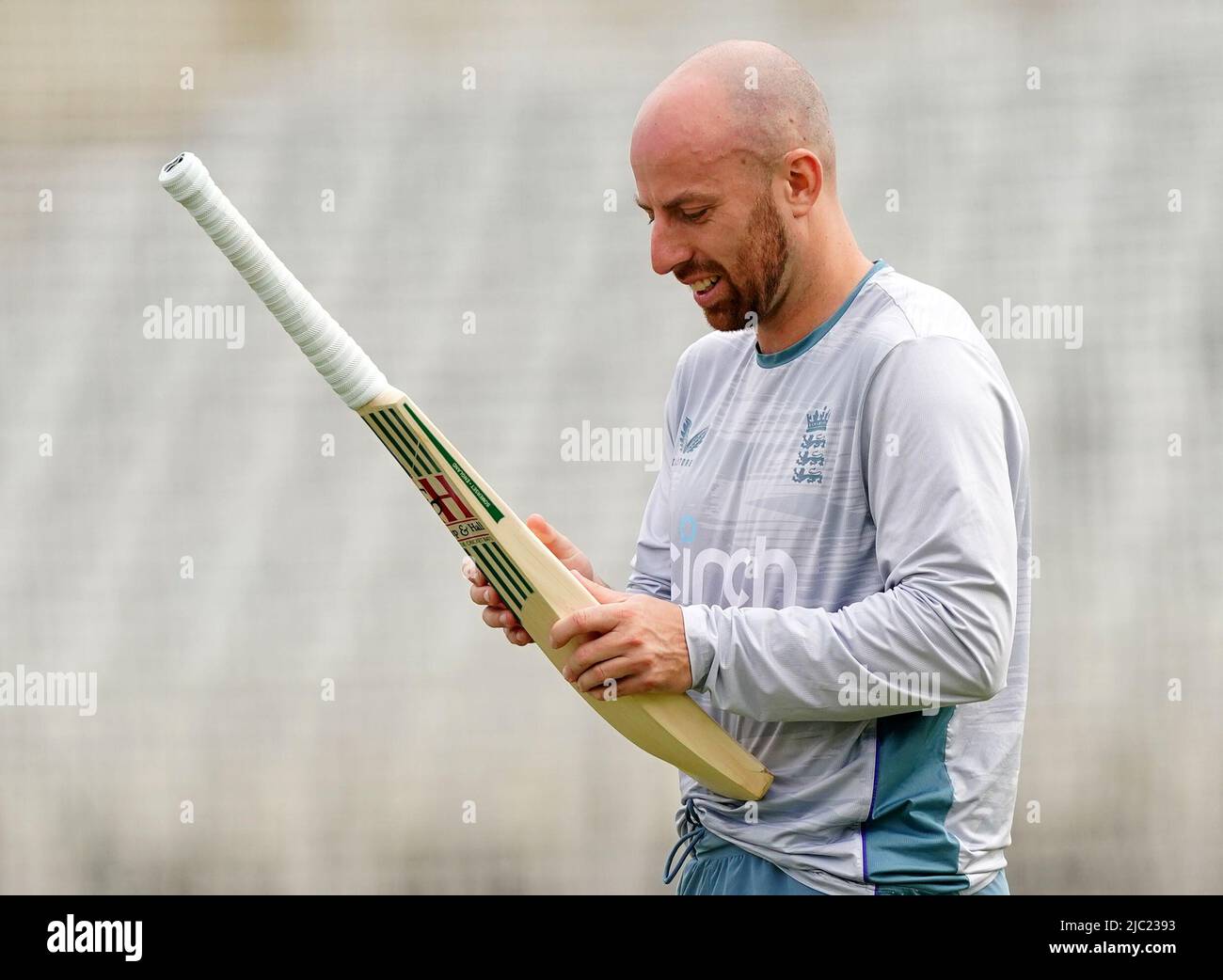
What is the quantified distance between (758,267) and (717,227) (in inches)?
2.3


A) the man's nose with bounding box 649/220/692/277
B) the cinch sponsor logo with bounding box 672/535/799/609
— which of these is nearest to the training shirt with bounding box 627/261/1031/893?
the cinch sponsor logo with bounding box 672/535/799/609

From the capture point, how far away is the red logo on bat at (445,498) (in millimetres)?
1181

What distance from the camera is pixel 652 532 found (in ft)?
4.49

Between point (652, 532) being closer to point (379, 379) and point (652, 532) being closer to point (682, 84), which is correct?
point (379, 379)

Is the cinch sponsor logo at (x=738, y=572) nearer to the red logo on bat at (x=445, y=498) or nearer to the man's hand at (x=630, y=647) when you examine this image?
the man's hand at (x=630, y=647)

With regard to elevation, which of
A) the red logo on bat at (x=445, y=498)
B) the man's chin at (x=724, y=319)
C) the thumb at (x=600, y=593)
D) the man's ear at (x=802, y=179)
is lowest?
the thumb at (x=600, y=593)

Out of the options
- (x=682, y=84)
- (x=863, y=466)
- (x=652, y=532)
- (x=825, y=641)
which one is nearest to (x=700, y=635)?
(x=825, y=641)

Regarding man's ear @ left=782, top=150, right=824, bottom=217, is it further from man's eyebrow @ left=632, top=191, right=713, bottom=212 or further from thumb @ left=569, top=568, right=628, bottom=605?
thumb @ left=569, top=568, right=628, bottom=605

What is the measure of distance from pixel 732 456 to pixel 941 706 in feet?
1.03

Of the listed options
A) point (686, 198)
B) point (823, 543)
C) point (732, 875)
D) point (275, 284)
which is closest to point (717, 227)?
point (686, 198)

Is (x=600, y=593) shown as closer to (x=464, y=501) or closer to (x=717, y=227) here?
(x=464, y=501)

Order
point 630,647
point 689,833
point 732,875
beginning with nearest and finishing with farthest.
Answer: point 630,647 < point 732,875 < point 689,833

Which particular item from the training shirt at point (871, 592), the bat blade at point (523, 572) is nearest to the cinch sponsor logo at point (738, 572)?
the training shirt at point (871, 592)

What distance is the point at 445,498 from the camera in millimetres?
1187
